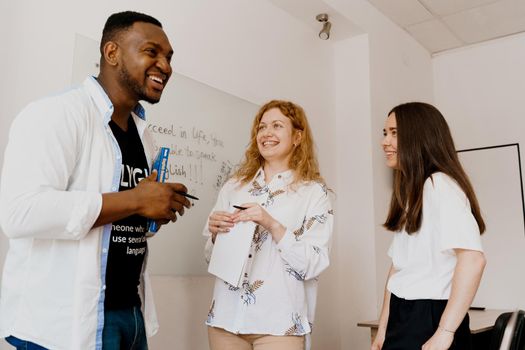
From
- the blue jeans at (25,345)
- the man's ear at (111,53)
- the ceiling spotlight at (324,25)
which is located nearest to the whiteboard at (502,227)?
the ceiling spotlight at (324,25)

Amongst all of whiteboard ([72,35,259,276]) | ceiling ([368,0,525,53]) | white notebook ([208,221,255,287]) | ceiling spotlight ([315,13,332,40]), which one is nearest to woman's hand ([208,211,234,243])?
white notebook ([208,221,255,287])

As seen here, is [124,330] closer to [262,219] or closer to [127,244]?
[127,244]

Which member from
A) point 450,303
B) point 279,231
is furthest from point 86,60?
point 450,303

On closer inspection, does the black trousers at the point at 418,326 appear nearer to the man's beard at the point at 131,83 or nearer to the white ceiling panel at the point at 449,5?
the man's beard at the point at 131,83

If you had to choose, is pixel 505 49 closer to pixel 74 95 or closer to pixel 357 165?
pixel 357 165

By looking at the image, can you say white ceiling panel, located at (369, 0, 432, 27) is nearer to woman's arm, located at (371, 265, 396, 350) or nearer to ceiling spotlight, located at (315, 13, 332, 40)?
ceiling spotlight, located at (315, 13, 332, 40)

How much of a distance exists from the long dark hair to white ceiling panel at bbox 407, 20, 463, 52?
2.35 metres

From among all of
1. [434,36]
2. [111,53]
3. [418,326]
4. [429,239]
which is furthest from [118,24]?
[434,36]

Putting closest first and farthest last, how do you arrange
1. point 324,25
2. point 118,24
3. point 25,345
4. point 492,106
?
point 25,345, point 118,24, point 324,25, point 492,106

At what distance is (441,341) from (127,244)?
916 mm

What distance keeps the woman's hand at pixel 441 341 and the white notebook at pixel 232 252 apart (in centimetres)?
64

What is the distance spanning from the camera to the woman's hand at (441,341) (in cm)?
137

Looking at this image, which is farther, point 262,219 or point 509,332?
point 262,219

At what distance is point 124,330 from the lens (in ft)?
3.78
